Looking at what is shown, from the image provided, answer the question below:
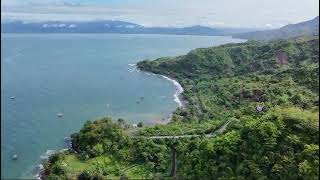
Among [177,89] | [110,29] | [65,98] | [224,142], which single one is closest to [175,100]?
[177,89]

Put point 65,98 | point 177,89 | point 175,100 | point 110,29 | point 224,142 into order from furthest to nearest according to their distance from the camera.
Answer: point 110,29, point 177,89, point 175,100, point 65,98, point 224,142

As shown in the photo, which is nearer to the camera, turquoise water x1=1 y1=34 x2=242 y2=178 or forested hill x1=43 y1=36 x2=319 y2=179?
A: forested hill x1=43 y1=36 x2=319 y2=179

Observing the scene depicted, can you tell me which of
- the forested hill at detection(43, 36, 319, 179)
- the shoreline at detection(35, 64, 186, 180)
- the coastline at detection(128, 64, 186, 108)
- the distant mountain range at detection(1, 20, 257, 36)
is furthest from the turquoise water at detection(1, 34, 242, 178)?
the distant mountain range at detection(1, 20, 257, 36)

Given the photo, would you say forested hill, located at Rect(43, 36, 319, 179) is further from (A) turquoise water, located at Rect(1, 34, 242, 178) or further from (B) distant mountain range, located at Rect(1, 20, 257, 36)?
(B) distant mountain range, located at Rect(1, 20, 257, 36)

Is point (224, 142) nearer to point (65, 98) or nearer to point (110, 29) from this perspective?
point (65, 98)

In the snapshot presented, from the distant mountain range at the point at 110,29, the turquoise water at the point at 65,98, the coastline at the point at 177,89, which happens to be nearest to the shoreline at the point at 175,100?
the coastline at the point at 177,89

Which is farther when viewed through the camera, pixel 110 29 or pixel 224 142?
pixel 110 29

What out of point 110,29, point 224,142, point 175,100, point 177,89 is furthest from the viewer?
point 110,29

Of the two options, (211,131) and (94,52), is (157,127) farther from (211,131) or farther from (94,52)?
(94,52)
